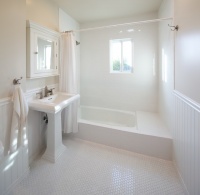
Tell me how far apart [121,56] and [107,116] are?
1444 millimetres

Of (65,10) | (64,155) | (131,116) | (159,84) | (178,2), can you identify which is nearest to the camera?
(178,2)

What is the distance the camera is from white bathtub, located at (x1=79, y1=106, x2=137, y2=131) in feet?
10.3

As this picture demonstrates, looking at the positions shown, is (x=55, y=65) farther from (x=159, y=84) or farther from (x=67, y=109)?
(x=159, y=84)

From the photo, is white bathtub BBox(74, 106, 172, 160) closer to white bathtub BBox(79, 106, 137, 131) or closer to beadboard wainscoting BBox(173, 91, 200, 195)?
white bathtub BBox(79, 106, 137, 131)

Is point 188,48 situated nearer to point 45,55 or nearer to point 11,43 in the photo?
point 11,43

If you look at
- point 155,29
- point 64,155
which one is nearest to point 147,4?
point 155,29

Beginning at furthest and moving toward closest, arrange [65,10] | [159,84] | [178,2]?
[159,84] → [65,10] → [178,2]

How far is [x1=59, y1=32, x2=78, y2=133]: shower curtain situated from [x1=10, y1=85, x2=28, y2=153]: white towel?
97 cm

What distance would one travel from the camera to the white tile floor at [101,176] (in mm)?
1523

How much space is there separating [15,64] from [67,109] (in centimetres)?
117

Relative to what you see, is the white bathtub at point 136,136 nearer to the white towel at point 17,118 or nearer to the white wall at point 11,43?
the white towel at point 17,118

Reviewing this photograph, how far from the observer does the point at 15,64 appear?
1530 millimetres

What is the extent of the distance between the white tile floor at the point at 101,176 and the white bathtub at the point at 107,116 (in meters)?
0.99

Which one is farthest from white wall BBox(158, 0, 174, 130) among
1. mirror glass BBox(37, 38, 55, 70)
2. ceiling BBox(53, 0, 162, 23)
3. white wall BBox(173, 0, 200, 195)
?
mirror glass BBox(37, 38, 55, 70)
